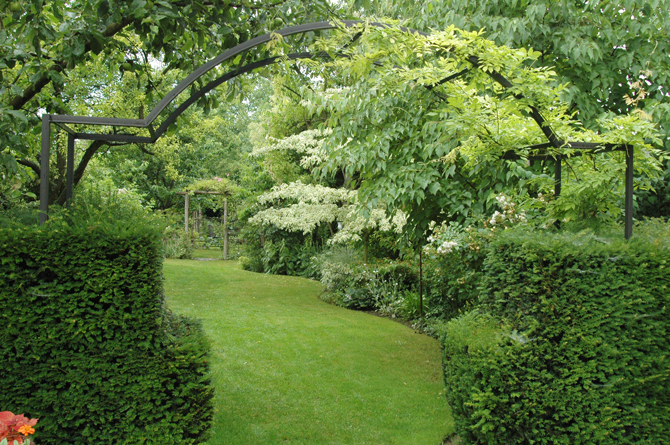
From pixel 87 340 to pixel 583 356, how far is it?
2.86 metres

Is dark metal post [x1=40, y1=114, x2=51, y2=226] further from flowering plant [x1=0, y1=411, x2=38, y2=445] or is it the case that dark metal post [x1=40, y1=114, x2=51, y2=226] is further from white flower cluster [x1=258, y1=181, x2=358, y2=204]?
white flower cluster [x1=258, y1=181, x2=358, y2=204]

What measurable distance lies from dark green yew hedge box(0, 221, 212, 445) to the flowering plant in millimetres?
365

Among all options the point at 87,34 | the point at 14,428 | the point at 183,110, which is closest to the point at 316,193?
the point at 183,110

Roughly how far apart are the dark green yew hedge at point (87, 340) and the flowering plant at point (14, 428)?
36 centimetres

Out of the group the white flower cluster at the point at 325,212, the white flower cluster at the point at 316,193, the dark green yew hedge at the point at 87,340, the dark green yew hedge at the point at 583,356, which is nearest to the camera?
the dark green yew hedge at the point at 87,340

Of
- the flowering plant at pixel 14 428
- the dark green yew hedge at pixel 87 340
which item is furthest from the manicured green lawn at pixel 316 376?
the flowering plant at pixel 14 428

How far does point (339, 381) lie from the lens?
4.83 meters

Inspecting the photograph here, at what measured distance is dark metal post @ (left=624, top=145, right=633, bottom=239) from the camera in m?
3.11

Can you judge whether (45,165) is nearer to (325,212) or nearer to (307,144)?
(325,212)

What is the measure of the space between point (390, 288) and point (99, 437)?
6.60 m

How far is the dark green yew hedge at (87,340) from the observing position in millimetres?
2543

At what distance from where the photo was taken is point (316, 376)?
16.2 feet

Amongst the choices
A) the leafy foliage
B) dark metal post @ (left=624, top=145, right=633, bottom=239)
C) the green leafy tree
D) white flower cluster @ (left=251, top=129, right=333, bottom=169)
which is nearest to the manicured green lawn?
the leafy foliage

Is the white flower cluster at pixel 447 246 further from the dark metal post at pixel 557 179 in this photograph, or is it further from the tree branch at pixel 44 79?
the tree branch at pixel 44 79
